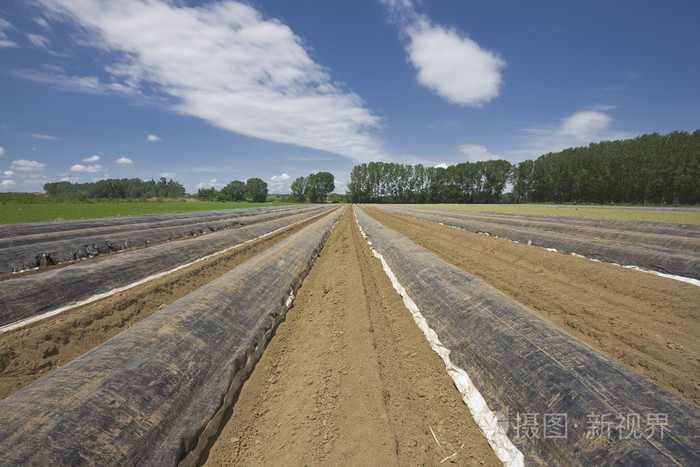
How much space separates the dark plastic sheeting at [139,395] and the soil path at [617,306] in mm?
5152

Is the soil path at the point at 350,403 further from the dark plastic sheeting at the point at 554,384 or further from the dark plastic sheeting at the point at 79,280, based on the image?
the dark plastic sheeting at the point at 79,280

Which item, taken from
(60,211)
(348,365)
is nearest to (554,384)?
(348,365)

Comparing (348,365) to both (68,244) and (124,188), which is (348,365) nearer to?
(68,244)

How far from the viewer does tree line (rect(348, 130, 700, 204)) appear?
38375 mm

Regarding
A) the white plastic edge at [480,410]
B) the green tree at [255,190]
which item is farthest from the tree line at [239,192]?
the white plastic edge at [480,410]

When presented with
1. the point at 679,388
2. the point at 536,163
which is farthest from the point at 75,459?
the point at 536,163

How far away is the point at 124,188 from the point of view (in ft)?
323

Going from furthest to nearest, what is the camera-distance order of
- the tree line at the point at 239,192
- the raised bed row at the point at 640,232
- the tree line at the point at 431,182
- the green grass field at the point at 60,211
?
1. the tree line at the point at 239,192
2. the tree line at the point at 431,182
3. the green grass field at the point at 60,211
4. the raised bed row at the point at 640,232

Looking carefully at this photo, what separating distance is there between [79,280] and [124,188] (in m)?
124

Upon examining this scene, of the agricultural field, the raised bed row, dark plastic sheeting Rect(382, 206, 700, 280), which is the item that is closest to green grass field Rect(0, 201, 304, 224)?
the agricultural field

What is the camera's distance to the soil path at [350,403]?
2.38 metres

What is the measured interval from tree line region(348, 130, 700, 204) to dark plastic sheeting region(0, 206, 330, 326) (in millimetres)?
59250

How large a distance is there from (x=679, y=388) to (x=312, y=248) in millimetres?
8565

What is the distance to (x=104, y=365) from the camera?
2.50 metres
